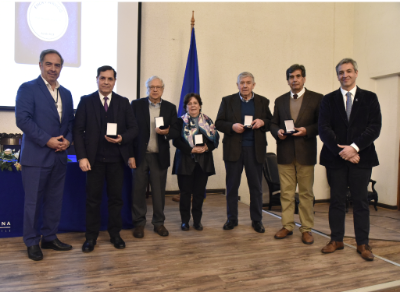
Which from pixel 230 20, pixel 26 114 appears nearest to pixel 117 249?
pixel 26 114

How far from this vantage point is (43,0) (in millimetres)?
4723

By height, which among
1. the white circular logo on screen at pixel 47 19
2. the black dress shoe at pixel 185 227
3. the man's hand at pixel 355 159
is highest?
the white circular logo on screen at pixel 47 19

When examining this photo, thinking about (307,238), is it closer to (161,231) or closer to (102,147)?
(161,231)

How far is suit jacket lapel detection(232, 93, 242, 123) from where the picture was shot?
349 centimetres

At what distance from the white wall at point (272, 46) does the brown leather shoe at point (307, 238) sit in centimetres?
282

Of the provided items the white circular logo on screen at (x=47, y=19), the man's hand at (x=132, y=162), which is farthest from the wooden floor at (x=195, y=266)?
the white circular logo on screen at (x=47, y=19)

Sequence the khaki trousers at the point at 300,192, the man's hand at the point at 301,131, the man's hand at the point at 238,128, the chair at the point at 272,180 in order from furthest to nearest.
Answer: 1. the chair at the point at 272,180
2. the man's hand at the point at 238,128
3. the khaki trousers at the point at 300,192
4. the man's hand at the point at 301,131

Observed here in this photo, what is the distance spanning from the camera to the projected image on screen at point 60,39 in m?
4.63

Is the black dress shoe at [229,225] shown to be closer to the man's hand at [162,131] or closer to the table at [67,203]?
the table at [67,203]

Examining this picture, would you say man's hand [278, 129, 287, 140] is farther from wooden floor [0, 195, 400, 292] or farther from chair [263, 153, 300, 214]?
chair [263, 153, 300, 214]

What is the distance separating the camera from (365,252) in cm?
280

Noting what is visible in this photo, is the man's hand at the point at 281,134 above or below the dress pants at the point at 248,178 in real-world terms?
above

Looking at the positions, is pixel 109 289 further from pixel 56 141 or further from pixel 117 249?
pixel 56 141

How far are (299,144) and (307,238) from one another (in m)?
0.90
